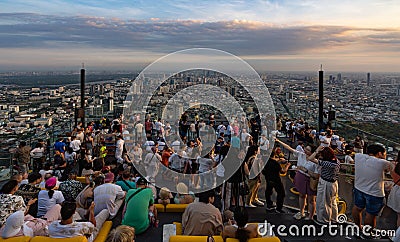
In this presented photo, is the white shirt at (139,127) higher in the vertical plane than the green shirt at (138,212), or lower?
higher

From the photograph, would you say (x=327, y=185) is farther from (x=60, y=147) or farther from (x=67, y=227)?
(x=60, y=147)

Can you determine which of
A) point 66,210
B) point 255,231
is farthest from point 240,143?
point 66,210

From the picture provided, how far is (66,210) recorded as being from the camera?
4195mm

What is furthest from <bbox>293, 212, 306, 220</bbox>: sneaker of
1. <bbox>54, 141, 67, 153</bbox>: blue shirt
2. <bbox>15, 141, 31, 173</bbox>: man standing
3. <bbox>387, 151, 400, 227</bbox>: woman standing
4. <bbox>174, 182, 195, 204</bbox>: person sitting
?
<bbox>15, 141, 31, 173</bbox>: man standing

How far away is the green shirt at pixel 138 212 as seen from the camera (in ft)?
17.8

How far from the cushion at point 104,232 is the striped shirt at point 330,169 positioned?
3.38 meters

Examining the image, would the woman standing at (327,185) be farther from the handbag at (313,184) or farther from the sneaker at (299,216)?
the sneaker at (299,216)

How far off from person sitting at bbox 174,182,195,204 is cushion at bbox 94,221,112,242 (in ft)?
5.15

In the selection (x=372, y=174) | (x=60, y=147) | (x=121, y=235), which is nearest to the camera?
(x=121, y=235)

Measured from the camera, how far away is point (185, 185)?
23.8 ft

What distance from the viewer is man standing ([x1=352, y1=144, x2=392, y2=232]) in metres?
4.86

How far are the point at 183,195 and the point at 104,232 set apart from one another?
1.99 meters

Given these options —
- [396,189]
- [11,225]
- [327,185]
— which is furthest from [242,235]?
[11,225]

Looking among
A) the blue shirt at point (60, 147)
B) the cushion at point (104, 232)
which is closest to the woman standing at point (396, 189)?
the cushion at point (104, 232)
